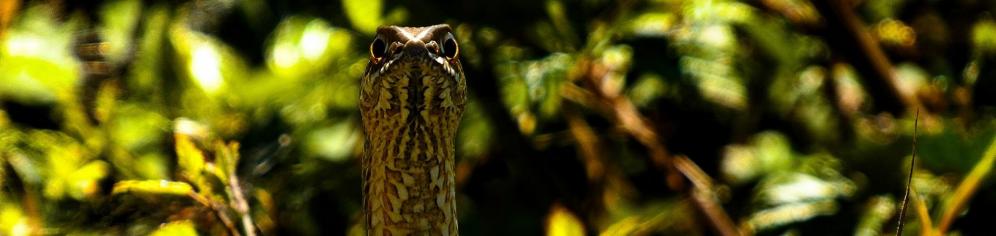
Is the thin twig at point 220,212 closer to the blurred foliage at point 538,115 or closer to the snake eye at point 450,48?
the blurred foliage at point 538,115

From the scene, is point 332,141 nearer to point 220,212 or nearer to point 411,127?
point 220,212

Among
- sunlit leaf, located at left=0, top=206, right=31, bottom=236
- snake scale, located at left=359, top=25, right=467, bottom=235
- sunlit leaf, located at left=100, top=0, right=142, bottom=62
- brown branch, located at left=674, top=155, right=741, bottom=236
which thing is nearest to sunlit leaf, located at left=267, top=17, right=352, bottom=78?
sunlit leaf, located at left=100, top=0, right=142, bottom=62

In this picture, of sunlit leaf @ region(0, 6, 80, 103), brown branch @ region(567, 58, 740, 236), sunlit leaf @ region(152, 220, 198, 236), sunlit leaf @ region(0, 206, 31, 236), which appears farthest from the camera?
brown branch @ region(567, 58, 740, 236)

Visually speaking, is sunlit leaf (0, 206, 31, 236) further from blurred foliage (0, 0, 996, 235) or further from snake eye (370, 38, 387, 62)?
snake eye (370, 38, 387, 62)

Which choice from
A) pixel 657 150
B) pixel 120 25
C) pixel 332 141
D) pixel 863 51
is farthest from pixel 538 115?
pixel 863 51

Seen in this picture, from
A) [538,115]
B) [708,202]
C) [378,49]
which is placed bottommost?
[708,202]

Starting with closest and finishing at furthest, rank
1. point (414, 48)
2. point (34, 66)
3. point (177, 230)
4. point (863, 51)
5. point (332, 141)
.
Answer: point (414, 48), point (177, 230), point (34, 66), point (332, 141), point (863, 51)
